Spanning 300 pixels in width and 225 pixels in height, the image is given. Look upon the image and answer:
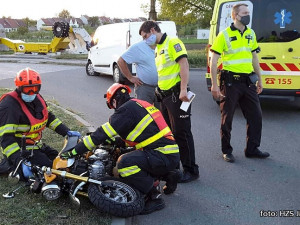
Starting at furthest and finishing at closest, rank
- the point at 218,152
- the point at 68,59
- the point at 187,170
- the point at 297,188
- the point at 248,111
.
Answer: the point at 68,59
the point at 218,152
the point at 248,111
the point at 187,170
the point at 297,188

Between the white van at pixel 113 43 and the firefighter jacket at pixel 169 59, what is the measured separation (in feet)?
21.3

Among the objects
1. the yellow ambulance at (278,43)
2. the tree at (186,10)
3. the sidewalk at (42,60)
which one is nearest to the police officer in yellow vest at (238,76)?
the yellow ambulance at (278,43)

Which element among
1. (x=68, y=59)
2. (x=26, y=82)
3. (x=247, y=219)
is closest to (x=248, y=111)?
(x=247, y=219)

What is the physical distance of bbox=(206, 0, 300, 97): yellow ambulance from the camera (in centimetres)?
677

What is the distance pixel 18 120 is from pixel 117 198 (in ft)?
4.52

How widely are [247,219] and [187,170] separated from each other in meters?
1.12

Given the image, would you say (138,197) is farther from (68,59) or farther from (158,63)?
(68,59)

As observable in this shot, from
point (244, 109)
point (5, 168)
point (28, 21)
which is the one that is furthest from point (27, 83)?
point (28, 21)

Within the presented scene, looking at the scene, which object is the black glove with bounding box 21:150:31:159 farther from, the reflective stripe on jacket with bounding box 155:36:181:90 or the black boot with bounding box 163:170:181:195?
the reflective stripe on jacket with bounding box 155:36:181:90

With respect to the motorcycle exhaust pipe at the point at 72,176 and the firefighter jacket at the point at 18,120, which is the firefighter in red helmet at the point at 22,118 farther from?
the motorcycle exhaust pipe at the point at 72,176

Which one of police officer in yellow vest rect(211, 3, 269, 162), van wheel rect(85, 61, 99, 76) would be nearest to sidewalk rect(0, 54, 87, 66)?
van wheel rect(85, 61, 99, 76)

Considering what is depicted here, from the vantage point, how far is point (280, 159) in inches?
204

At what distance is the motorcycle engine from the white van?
23.5 feet

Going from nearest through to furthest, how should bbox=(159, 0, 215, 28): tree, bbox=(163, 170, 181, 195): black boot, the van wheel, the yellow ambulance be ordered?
bbox=(163, 170, 181, 195): black boot, the yellow ambulance, the van wheel, bbox=(159, 0, 215, 28): tree
